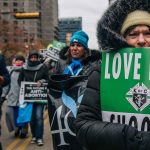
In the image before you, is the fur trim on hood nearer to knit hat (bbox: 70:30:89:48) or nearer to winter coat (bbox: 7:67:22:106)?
knit hat (bbox: 70:30:89:48)

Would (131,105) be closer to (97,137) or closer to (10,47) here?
(97,137)

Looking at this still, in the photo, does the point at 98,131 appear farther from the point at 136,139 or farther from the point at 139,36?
the point at 139,36

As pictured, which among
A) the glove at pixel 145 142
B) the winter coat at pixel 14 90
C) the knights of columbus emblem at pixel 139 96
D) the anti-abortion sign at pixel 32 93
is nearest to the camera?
the glove at pixel 145 142

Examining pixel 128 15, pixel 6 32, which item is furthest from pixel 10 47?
pixel 128 15

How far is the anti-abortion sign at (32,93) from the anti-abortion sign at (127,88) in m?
7.13

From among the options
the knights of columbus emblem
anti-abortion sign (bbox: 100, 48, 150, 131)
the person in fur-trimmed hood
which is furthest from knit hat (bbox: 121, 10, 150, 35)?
the person in fur-trimmed hood

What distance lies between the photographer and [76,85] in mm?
4297

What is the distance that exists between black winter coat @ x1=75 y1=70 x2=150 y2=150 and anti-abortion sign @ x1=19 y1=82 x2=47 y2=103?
7041 mm

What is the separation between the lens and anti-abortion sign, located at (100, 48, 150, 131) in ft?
7.59

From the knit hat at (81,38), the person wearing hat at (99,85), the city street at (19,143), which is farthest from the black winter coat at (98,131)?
the city street at (19,143)

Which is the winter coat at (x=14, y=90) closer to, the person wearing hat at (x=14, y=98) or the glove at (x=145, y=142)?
the person wearing hat at (x=14, y=98)

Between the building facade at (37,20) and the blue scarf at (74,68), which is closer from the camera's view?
the blue scarf at (74,68)

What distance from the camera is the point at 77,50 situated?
17.1ft

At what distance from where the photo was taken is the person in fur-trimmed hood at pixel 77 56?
4801 mm
